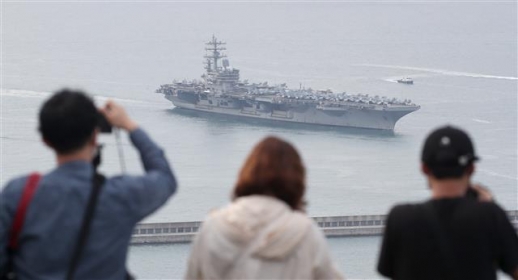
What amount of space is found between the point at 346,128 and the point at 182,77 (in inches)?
340

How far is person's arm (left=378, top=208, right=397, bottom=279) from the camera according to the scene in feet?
5.79

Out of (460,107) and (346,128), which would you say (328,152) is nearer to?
(346,128)

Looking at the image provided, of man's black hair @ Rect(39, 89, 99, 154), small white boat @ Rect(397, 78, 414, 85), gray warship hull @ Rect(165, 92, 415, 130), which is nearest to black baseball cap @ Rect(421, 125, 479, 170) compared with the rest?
man's black hair @ Rect(39, 89, 99, 154)

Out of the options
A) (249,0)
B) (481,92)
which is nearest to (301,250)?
(481,92)

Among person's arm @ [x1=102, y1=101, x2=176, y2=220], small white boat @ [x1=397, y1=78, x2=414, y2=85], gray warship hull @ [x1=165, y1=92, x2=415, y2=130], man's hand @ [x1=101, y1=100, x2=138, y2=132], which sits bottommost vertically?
gray warship hull @ [x1=165, y1=92, x2=415, y2=130]

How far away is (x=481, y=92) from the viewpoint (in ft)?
99.8

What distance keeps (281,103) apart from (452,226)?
24.9 m

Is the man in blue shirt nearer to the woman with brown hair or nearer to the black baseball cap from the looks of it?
the woman with brown hair

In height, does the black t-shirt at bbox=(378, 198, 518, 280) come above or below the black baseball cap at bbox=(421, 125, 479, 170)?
below

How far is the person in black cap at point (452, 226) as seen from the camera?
5.74 feet

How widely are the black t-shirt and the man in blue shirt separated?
353 millimetres

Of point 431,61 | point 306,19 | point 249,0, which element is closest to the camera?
point 431,61

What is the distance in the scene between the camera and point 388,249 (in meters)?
1.79

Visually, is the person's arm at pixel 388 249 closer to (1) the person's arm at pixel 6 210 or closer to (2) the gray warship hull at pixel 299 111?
(1) the person's arm at pixel 6 210
